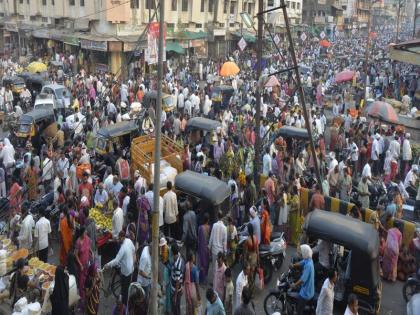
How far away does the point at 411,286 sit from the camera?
8.45 m

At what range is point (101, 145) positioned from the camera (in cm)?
1343

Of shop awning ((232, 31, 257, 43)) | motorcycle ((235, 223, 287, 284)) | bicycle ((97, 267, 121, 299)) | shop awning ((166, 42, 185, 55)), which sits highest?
shop awning ((232, 31, 257, 43))

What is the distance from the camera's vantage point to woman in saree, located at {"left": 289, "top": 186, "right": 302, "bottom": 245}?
10382 millimetres

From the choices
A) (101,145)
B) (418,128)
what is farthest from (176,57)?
(101,145)

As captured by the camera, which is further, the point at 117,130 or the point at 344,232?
the point at 117,130

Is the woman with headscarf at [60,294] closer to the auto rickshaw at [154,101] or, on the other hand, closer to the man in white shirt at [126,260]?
the man in white shirt at [126,260]

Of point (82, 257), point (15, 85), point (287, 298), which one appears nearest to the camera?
point (287, 298)

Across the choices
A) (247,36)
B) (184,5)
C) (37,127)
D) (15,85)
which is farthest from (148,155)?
(247,36)

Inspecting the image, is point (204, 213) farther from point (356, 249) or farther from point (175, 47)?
point (175, 47)

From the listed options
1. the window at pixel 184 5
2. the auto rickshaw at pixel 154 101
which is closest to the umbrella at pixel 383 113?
the auto rickshaw at pixel 154 101

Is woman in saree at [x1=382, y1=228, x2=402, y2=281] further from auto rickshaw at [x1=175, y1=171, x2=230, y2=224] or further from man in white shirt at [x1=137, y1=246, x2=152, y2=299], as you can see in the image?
man in white shirt at [x1=137, y1=246, x2=152, y2=299]

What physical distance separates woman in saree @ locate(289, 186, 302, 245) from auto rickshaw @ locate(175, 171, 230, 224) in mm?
1414

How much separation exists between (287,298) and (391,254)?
259cm

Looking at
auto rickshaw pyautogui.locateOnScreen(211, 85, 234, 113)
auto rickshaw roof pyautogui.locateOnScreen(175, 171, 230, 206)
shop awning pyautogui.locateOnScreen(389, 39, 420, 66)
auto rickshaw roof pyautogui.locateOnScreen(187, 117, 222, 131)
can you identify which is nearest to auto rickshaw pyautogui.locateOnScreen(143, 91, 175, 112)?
Answer: auto rickshaw pyautogui.locateOnScreen(211, 85, 234, 113)
